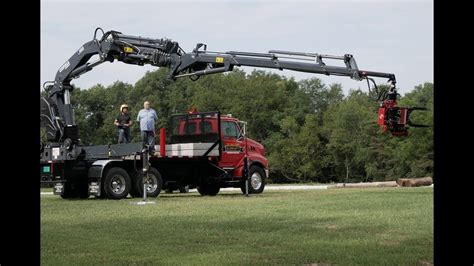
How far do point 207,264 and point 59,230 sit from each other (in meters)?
4.38

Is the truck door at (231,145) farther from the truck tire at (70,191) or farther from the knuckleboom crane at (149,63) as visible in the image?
the truck tire at (70,191)

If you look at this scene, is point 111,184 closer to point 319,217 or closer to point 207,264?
point 319,217

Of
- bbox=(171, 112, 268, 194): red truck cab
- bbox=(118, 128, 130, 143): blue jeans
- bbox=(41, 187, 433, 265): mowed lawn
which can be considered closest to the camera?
bbox=(41, 187, 433, 265): mowed lawn

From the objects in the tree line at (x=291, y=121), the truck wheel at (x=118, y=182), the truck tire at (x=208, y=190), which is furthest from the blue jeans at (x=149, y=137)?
the tree line at (x=291, y=121)

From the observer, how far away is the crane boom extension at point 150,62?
21.1 metres

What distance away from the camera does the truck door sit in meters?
23.2

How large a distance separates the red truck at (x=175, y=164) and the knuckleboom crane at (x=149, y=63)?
2.77ft

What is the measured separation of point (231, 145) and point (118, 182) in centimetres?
447

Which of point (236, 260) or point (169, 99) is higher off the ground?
point (169, 99)

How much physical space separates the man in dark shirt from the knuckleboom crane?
140cm

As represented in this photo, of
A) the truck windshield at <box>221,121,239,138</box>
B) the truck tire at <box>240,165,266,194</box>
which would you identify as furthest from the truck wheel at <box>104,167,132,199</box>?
the truck tire at <box>240,165,266,194</box>

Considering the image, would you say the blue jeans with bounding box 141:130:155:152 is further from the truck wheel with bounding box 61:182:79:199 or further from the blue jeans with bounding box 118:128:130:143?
the truck wheel with bounding box 61:182:79:199

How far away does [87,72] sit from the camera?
22250 mm

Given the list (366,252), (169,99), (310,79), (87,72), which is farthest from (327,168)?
(366,252)
